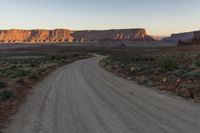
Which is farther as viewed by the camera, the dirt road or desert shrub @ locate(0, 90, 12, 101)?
desert shrub @ locate(0, 90, 12, 101)

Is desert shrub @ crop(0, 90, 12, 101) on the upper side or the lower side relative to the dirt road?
lower

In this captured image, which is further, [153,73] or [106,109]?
[153,73]

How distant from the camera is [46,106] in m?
13.6

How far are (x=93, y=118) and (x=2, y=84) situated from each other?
1188cm

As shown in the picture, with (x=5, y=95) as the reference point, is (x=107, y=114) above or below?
above

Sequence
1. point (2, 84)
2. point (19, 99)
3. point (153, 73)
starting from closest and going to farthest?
point (19, 99), point (2, 84), point (153, 73)

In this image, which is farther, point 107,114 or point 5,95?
point 5,95

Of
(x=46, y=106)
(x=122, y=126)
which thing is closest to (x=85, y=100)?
(x=46, y=106)

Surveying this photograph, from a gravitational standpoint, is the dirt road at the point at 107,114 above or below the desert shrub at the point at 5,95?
above

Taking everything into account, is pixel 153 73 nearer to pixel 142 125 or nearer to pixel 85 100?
pixel 85 100

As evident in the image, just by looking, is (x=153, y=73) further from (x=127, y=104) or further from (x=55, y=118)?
(x=55, y=118)

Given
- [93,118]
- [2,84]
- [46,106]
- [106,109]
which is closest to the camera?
[93,118]

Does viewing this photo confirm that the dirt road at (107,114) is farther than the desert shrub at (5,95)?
No

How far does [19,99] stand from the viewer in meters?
16.3
